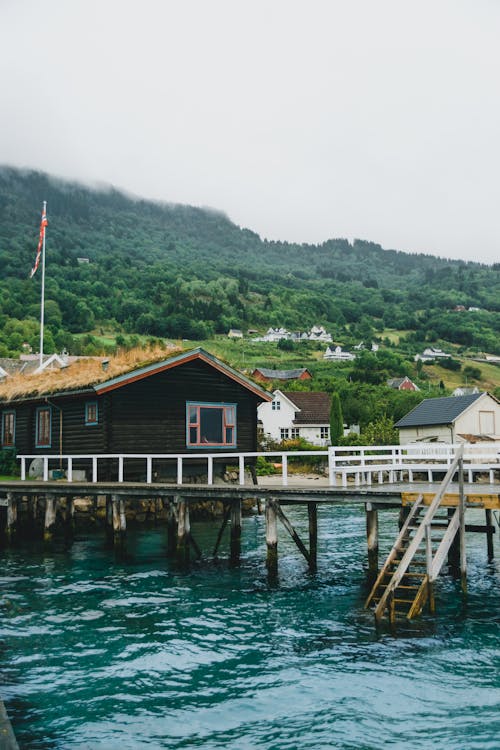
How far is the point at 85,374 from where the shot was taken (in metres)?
29.0

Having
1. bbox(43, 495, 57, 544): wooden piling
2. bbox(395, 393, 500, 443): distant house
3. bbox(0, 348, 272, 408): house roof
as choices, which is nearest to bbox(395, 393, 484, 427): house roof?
bbox(395, 393, 500, 443): distant house

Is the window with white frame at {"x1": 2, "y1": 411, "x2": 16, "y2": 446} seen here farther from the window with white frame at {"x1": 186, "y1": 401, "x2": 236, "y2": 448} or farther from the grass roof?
the window with white frame at {"x1": 186, "y1": 401, "x2": 236, "y2": 448}

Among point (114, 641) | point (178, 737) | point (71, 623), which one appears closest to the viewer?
point (178, 737)

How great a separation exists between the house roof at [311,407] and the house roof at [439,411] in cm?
1401

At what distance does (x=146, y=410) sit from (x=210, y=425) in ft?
11.9

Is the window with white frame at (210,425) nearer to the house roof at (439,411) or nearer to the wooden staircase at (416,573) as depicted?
the wooden staircase at (416,573)

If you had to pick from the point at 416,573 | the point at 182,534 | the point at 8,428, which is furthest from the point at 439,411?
the point at 416,573

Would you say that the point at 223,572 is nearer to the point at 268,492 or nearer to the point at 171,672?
the point at 268,492

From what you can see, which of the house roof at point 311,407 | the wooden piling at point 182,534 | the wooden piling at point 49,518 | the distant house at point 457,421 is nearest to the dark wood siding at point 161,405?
the wooden piling at point 49,518

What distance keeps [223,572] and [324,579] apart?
3.11m

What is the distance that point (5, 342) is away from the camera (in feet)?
406

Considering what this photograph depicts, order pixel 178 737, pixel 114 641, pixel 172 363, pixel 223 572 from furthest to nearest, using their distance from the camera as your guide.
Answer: pixel 172 363 < pixel 223 572 < pixel 114 641 < pixel 178 737

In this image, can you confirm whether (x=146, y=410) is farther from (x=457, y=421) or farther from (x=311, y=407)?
(x=311, y=407)

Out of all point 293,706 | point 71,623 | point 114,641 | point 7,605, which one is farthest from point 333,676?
point 7,605
